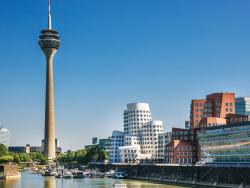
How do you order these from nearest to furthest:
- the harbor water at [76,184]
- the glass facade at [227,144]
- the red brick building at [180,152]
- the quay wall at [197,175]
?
1. the quay wall at [197,175]
2. the harbor water at [76,184]
3. the glass facade at [227,144]
4. the red brick building at [180,152]

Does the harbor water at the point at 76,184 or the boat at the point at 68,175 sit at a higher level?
the harbor water at the point at 76,184

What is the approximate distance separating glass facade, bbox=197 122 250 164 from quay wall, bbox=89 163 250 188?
39.9 ft

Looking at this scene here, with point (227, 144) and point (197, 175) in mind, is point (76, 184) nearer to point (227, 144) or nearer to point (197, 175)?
point (197, 175)

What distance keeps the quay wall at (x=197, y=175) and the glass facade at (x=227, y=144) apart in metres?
12.1

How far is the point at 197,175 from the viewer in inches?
5118

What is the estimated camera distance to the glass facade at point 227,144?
131 meters

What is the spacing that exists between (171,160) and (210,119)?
954 inches

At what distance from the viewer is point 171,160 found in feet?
637

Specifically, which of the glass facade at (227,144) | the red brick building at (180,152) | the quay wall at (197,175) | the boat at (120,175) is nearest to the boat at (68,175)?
the boat at (120,175)

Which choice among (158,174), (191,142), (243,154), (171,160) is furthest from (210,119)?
(243,154)

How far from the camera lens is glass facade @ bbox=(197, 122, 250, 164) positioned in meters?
131

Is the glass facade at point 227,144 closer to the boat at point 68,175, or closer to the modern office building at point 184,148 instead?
the modern office building at point 184,148

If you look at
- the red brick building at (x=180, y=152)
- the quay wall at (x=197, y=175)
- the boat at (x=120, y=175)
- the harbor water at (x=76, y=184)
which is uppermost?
the red brick building at (x=180, y=152)

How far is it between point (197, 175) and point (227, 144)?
15425 mm
